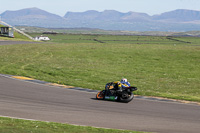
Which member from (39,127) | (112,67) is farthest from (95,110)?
(112,67)

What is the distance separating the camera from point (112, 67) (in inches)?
1628

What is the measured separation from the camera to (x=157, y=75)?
37.2 meters

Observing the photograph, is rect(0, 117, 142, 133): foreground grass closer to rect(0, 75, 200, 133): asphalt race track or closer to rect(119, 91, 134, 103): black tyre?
rect(0, 75, 200, 133): asphalt race track

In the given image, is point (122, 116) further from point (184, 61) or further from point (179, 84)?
point (184, 61)

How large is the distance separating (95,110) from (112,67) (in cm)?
2266

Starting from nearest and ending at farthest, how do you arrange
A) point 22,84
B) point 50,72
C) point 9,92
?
point 9,92 < point 22,84 < point 50,72

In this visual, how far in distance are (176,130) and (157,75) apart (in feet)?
73.8

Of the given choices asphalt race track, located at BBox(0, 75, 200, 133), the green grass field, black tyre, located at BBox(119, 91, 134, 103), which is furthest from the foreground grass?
the green grass field

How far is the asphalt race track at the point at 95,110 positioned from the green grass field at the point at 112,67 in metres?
4.09

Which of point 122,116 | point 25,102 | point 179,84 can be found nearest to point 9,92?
point 25,102

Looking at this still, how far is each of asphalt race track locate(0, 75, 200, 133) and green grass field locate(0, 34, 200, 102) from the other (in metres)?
4.09

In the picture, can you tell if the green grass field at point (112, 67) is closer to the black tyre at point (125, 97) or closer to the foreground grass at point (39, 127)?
the black tyre at point (125, 97)

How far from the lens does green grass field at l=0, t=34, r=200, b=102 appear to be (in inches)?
1186

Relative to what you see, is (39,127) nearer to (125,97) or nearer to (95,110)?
(95,110)
